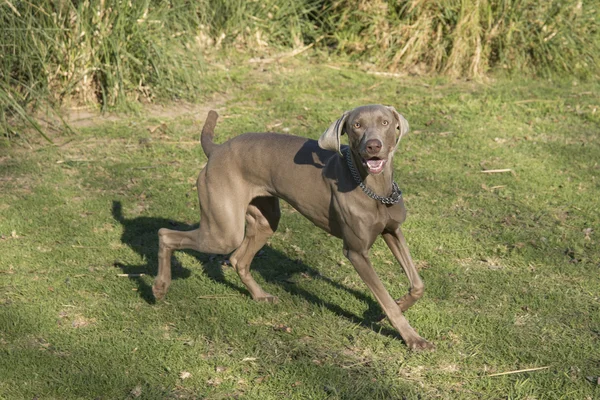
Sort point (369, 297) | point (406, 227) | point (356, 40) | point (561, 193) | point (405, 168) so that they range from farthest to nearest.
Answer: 1. point (356, 40)
2. point (405, 168)
3. point (561, 193)
4. point (406, 227)
5. point (369, 297)

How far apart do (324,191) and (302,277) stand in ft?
3.79

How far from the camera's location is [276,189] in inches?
193

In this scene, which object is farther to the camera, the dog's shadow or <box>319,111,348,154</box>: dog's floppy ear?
the dog's shadow

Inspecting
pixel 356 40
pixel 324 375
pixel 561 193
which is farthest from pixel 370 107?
pixel 356 40

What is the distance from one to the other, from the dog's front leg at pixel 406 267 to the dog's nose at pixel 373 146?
730 mm

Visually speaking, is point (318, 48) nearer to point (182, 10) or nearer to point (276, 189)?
point (182, 10)

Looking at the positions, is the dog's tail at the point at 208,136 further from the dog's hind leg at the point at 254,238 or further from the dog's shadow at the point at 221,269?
the dog's shadow at the point at 221,269

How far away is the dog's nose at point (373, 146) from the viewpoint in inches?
165

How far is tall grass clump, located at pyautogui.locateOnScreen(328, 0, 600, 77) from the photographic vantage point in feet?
33.9

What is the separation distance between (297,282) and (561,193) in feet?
9.72

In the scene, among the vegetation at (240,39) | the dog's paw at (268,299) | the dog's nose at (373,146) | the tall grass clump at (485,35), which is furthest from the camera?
the tall grass clump at (485,35)

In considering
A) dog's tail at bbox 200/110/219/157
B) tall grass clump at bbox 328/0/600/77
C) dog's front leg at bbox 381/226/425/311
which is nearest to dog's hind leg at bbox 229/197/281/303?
dog's tail at bbox 200/110/219/157

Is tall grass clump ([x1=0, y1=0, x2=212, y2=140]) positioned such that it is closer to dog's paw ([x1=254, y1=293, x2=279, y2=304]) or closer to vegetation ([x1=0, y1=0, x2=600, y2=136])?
vegetation ([x1=0, y1=0, x2=600, y2=136])

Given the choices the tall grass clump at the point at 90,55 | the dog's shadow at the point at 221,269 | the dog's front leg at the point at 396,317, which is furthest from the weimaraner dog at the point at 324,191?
the tall grass clump at the point at 90,55
